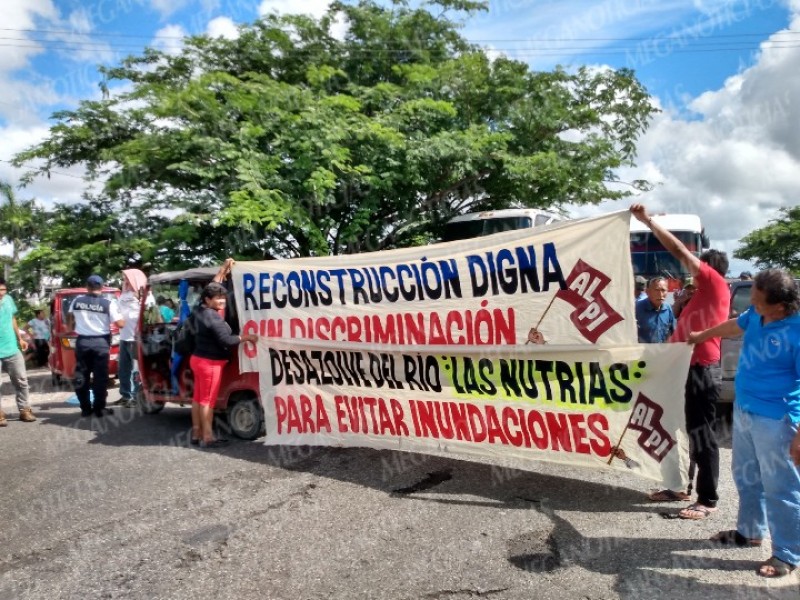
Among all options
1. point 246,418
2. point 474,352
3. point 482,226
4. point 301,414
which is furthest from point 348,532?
point 482,226

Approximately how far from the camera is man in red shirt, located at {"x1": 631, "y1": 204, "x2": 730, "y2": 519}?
4129 mm

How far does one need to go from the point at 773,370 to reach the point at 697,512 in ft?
4.29

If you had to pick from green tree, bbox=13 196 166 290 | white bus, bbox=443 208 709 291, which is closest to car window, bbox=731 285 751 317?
white bus, bbox=443 208 709 291

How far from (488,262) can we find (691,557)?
2502 millimetres

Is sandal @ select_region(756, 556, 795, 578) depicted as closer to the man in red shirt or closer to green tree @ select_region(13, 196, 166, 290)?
the man in red shirt

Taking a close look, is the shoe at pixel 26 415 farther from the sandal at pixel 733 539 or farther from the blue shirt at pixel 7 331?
the sandal at pixel 733 539

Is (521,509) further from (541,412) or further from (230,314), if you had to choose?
(230,314)

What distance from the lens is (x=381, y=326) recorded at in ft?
17.9

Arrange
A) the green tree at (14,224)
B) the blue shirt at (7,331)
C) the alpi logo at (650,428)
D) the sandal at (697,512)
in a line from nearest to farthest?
1. the sandal at (697,512)
2. the alpi logo at (650,428)
3. the blue shirt at (7,331)
4. the green tree at (14,224)

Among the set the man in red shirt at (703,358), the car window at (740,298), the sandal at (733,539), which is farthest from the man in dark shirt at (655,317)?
the car window at (740,298)

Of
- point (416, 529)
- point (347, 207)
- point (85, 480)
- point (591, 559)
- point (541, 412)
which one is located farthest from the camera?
point (347, 207)

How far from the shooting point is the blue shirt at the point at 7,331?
7.67 m

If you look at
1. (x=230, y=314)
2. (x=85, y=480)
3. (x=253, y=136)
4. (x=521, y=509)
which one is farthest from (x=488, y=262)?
(x=253, y=136)

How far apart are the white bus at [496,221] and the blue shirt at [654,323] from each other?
7.42m
